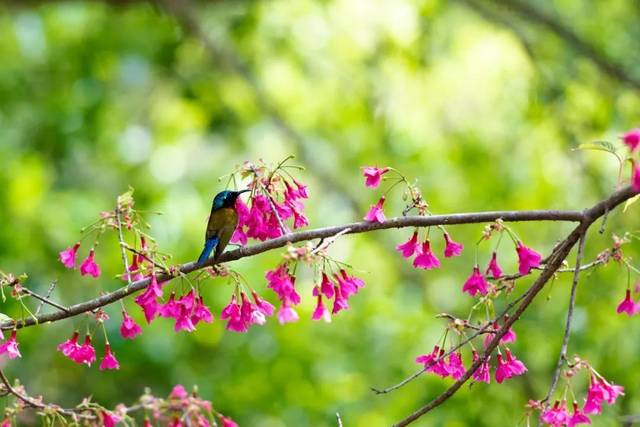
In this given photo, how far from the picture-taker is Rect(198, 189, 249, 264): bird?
120 inches

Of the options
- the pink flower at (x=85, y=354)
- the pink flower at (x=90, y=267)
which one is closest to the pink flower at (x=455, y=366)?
the pink flower at (x=85, y=354)

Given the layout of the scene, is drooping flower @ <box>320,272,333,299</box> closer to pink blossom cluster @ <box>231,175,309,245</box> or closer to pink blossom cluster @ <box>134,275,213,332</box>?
pink blossom cluster @ <box>231,175,309,245</box>

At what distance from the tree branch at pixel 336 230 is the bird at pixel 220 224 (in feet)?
0.23

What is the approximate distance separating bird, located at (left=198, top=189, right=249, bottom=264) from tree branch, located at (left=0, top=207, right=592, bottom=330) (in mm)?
69

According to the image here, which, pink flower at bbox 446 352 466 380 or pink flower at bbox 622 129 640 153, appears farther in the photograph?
pink flower at bbox 446 352 466 380

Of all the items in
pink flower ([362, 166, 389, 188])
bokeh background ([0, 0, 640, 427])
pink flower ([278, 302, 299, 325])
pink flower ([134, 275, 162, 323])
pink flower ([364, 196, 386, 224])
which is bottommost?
pink flower ([134, 275, 162, 323])

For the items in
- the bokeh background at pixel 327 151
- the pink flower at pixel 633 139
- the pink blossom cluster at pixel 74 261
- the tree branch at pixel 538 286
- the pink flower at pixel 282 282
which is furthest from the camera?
the bokeh background at pixel 327 151

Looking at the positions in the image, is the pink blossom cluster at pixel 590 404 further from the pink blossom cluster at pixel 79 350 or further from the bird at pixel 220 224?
the pink blossom cluster at pixel 79 350

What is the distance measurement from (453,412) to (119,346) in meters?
2.59

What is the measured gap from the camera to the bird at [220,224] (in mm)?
3035

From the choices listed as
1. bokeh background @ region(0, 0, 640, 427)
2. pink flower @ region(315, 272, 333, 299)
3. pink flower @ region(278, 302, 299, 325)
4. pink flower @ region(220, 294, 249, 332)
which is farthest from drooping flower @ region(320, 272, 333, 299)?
bokeh background @ region(0, 0, 640, 427)

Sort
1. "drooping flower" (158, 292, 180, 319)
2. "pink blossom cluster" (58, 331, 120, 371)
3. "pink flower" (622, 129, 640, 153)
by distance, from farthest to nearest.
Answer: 1. "pink blossom cluster" (58, 331, 120, 371)
2. "drooping flower" (158, 292, 180, 319)
3. "pink flower" (622, 129, 640, 153)

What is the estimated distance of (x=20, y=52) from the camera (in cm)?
1059

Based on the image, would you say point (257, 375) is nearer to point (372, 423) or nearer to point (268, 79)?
point (372, 423)
